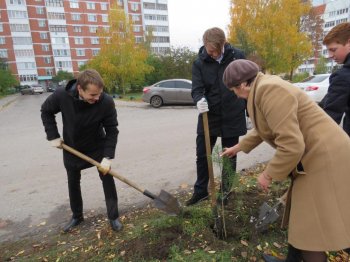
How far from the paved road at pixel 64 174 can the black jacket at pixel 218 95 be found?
54.6 inches

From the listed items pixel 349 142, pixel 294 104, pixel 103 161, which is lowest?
pixel 103 161

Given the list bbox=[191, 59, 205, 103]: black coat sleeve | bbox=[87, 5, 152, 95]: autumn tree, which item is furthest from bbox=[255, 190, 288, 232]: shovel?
bbox=[87, 5, 152, 95]: autumn tree

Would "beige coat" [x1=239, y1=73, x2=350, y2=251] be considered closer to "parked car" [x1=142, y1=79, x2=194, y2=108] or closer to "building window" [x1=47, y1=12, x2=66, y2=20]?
"parked car" [x1=142, y1=79, x2=194, y2=108]

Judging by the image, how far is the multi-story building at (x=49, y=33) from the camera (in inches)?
2250

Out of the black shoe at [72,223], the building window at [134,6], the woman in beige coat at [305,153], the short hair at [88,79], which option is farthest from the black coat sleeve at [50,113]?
the building window at [134,6]

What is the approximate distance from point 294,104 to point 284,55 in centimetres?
2148

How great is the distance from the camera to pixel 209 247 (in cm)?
252

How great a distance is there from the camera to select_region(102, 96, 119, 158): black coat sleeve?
2.94 m

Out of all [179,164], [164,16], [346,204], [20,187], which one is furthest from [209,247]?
[164,16]

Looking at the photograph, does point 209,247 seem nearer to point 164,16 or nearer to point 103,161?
point 103,161

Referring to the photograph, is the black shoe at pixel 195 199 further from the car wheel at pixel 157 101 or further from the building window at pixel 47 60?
the building window at pixel 47 60

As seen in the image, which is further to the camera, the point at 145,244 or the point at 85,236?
the point at 85,236

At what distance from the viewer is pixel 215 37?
2.80m

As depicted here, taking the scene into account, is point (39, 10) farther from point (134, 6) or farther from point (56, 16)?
point (134, 6)
